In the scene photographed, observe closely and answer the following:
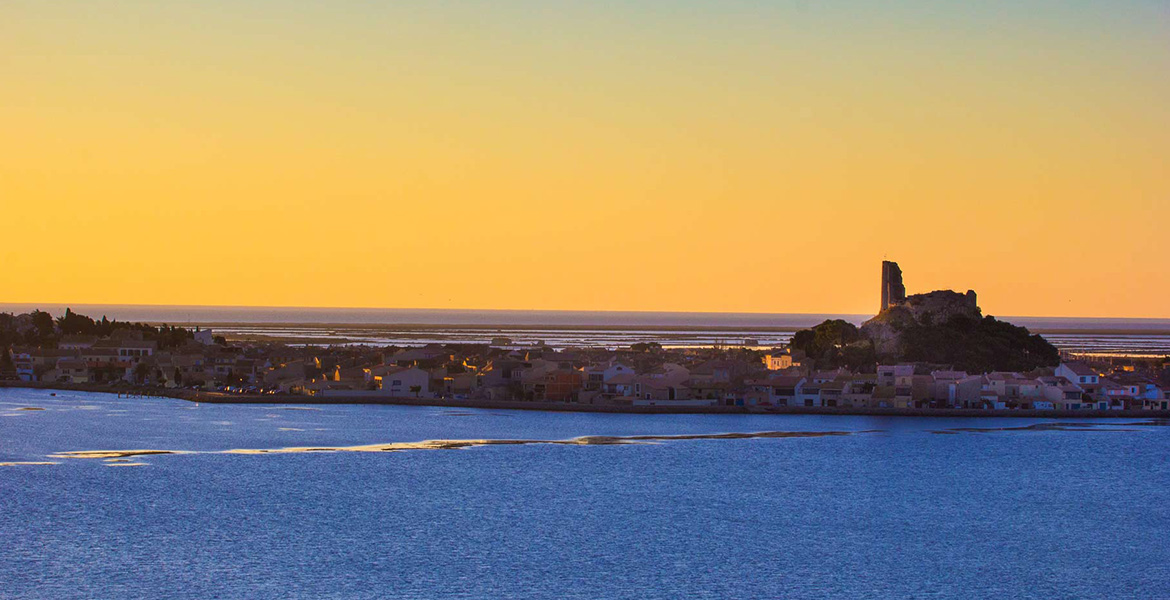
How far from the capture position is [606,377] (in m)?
54.0

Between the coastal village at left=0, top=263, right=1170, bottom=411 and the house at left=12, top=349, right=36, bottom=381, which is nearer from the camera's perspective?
the coastal village at left=0, top=263, right=1170, bottom=411

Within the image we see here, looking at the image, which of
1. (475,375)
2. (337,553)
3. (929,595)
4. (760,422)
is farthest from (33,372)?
(929,595)

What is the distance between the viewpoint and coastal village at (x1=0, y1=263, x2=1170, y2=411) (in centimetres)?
5203

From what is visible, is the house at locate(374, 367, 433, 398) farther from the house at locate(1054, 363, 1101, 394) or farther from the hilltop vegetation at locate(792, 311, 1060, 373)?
the house at locate(1054, 363, 1101, 394)

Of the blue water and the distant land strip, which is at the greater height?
the distant land strip

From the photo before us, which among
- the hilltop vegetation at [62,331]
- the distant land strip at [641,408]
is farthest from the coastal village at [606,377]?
the hilltop vegetation at [62,331]

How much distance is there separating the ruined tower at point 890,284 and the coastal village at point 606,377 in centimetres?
877

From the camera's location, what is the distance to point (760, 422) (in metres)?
45.9

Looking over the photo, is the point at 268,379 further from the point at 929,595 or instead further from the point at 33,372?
the point at 929,595

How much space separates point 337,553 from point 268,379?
1614 inches

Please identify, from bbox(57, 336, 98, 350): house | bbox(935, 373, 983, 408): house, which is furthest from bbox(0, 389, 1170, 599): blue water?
bbox(57, 336, 98, 350): house

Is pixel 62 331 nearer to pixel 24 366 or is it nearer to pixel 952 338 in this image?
pixel 24 366

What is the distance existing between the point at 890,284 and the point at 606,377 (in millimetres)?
31720

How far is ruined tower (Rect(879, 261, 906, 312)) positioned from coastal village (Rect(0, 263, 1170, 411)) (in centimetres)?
877
